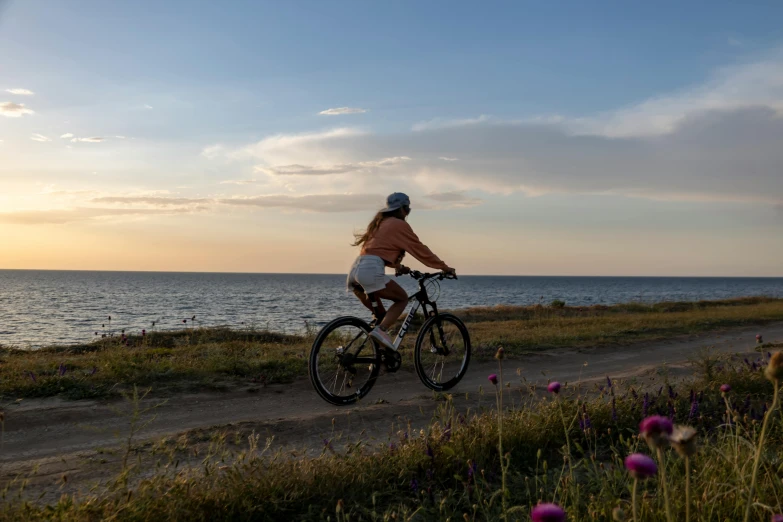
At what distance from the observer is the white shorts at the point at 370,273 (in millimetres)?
6539

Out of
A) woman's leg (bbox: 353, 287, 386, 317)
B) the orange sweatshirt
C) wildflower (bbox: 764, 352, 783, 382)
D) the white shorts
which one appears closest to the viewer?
wildflower (bbox: 764, 352, 783, 382)

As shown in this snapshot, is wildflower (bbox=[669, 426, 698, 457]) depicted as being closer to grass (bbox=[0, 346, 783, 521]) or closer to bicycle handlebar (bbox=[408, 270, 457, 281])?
grass (bbox=[0, 346, 783, 521])

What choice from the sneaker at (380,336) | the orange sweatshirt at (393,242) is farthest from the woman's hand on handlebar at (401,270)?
the sneaker at (380,336)

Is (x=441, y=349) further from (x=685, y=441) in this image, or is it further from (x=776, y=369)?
(x=685, y=441)

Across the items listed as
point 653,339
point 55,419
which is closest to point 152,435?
point 55,419

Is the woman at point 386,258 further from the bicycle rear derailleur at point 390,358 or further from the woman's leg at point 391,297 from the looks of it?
the bicycle rear derailleur at point 390,358

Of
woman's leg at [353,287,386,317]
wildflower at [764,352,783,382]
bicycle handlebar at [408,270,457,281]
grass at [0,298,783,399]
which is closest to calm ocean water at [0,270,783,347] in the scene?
grass at [0,298,783,399]

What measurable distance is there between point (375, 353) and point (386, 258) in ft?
3.94

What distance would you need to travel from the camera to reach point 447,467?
12.5 ft

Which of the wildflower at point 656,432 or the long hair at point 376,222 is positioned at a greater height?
the long hair at point 376,222

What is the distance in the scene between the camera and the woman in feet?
21.6

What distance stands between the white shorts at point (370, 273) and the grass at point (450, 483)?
92.9 inches

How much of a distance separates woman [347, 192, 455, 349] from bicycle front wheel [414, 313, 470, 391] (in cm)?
74

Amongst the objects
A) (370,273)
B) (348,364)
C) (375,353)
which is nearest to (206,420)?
(348,364)
